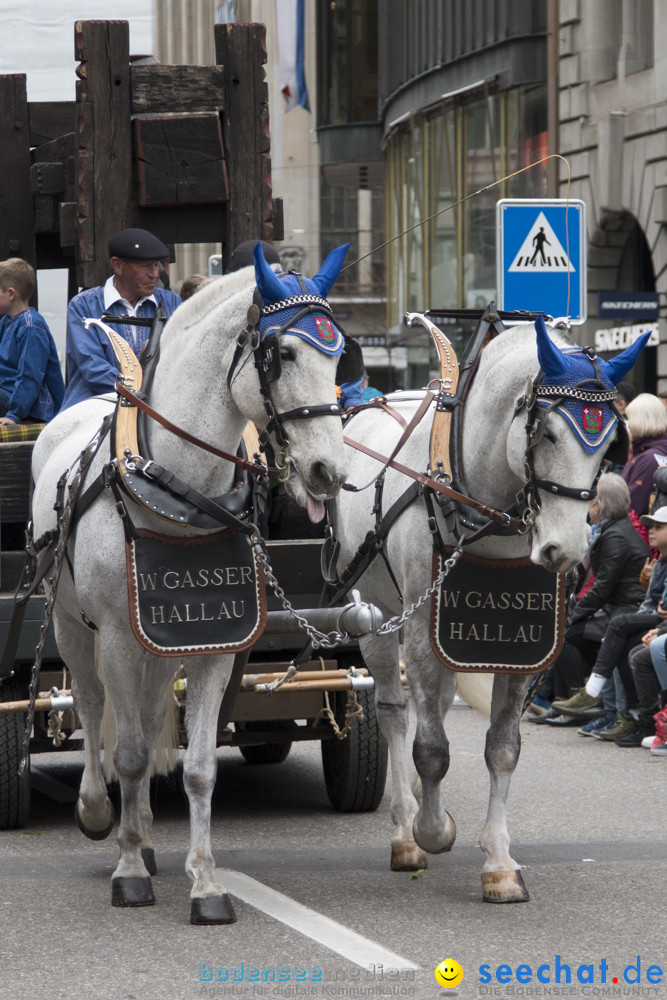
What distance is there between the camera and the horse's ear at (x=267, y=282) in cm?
453

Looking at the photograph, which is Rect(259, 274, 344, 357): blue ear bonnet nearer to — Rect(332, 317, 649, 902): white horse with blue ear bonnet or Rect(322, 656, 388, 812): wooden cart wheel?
Rect(332, 317, 649, 902): white horse with blue ear bonnet

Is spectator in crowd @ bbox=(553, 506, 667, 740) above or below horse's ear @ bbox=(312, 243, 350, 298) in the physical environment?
below

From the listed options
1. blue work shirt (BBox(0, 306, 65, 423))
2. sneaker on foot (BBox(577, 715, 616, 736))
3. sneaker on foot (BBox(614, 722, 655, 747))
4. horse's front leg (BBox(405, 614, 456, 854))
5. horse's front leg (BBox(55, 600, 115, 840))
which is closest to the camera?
horse's front leg (BBox(405, 614, 456, 854))

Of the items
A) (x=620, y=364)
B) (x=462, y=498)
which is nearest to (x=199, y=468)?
(x=462, y=498)

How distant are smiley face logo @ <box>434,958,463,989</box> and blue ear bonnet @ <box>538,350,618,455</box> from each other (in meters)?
1.62

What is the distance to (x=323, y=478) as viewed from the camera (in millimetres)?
4457

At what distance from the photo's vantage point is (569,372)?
4.74 metres

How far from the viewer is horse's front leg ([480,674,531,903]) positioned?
5.20 meters

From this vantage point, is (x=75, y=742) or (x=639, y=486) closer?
(x=75, y=742)

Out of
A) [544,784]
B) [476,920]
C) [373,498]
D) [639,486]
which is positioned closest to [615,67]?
[639,486]

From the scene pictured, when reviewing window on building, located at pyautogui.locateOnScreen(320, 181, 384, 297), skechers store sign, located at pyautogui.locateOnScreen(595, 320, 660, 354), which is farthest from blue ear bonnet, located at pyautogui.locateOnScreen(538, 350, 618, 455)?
window on building, located at pyautogui.locateOnScreen(320, 181, 384, 297)

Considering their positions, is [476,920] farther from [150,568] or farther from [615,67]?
[615,67]

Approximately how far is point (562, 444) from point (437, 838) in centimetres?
161

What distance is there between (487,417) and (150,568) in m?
1.25
